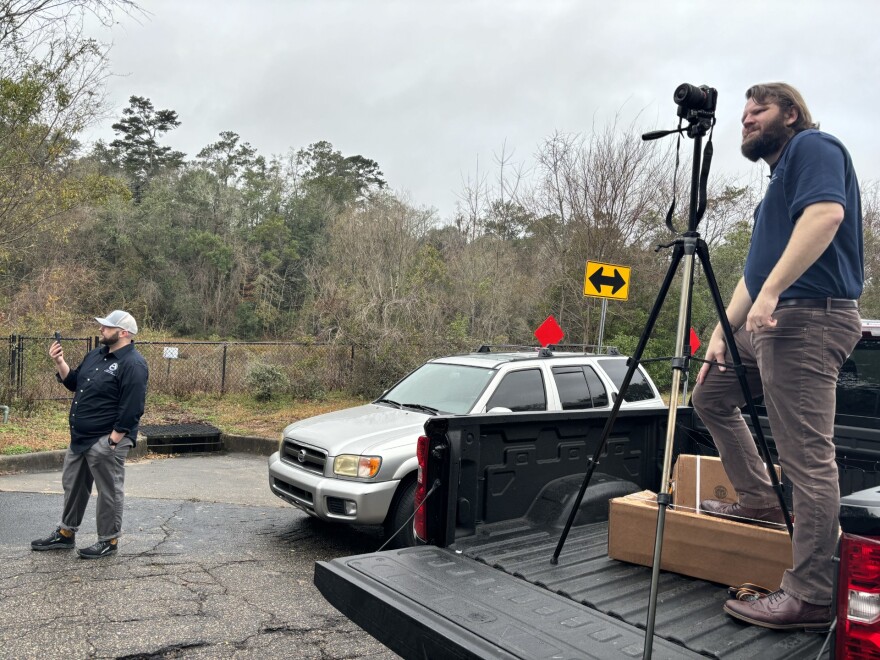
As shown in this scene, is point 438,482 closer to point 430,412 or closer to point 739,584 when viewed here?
point 739,584

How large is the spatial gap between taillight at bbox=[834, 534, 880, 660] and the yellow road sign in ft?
29.1

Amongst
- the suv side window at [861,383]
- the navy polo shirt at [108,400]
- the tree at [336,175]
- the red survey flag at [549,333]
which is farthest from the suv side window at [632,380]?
the tree at [336,175]

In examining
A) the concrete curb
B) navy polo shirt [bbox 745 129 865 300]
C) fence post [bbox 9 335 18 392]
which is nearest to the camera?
navy polo shirt [bbox 745 129 865 300]

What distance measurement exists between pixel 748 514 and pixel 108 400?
15.5ft

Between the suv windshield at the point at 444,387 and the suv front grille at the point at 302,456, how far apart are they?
3.97 feet

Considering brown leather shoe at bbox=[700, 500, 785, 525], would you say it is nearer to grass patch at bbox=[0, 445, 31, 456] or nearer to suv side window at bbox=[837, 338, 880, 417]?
suv side window at bbox=[837, 338, 880, 417]

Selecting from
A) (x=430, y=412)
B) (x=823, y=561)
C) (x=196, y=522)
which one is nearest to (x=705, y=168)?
(x=823, y=561)

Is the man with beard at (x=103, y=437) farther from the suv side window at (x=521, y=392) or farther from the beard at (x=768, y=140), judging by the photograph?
the beard at (x=768, y=140)

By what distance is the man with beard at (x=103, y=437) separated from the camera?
558 cm

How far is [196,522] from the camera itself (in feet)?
22.1

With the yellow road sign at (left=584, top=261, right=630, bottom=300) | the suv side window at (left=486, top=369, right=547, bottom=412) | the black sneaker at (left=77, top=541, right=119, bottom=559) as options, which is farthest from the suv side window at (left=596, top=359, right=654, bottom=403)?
the black sneaker at (left=77, top=541, right=119, bottom=559)

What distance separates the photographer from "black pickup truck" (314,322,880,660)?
2.10m

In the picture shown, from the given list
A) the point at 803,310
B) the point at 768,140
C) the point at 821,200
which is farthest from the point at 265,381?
the point at 821,200

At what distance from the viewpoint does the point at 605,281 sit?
10.7 m
